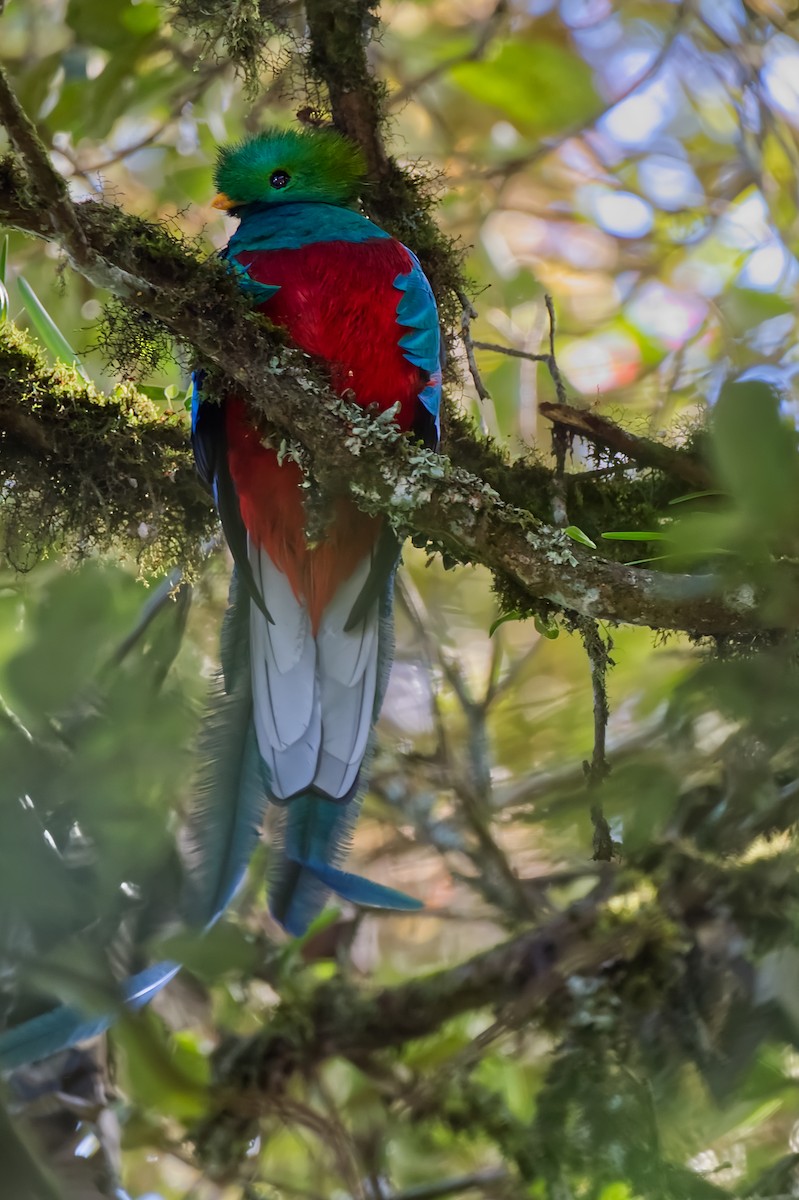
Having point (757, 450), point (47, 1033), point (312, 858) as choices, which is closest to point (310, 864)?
point (312, 858)

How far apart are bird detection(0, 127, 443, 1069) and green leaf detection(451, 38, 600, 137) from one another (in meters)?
1.05

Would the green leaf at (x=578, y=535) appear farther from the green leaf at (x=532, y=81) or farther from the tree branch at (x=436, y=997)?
the green leaf at (x=532, y=81)

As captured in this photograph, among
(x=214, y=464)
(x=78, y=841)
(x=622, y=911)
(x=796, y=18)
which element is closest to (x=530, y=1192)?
(x=622, y=911)

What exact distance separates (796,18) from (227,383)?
197 cm

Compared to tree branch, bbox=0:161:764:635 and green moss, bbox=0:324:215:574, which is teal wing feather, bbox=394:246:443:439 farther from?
green moss, bbox=0:324:215:574

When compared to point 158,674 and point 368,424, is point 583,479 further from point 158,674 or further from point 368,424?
point 158,674

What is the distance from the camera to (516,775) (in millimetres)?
2500

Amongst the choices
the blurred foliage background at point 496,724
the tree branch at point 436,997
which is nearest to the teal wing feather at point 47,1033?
the blurred foliage background at point 496,724

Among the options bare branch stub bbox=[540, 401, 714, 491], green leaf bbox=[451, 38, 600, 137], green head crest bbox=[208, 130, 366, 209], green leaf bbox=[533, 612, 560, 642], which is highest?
green leaf bbox=[451, 38, 600, 137]

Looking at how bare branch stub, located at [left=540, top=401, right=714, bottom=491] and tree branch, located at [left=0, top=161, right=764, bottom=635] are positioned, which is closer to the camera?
tree branch, located at [left=0, top=161, right=764, bottom=635]

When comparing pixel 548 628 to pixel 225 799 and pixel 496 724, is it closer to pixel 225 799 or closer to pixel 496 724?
pixel 225 799

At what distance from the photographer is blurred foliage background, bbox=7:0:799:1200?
89 cm

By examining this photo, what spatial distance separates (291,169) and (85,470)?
610mm

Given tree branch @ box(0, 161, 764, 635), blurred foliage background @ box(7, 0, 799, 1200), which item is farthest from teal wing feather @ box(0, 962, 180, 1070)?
tree branch @ box(0, 161, 764, 635)
